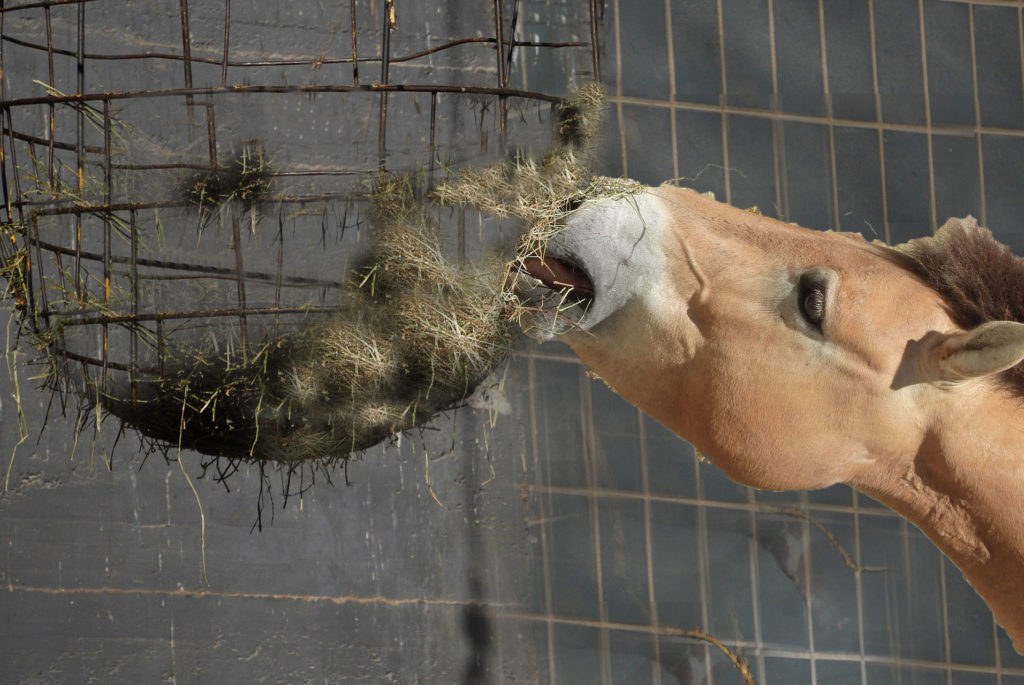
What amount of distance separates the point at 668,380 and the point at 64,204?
1.87ft

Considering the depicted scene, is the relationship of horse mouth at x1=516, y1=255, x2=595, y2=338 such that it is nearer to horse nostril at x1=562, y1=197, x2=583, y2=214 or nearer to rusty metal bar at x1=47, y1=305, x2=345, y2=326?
horse nostril at x1=562, y1=197, x2=583, y2=214

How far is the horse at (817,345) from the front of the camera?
0.77m

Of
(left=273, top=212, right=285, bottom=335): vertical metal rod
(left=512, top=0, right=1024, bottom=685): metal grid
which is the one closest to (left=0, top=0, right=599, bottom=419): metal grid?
(left=273, top=212, right=285, bottom=335): vertical metal rod

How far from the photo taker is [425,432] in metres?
1.63

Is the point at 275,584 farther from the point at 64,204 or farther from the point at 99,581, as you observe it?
the point at 64,204

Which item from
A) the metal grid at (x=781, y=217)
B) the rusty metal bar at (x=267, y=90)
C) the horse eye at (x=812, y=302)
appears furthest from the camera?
the metal grid at (x=781, y=217)

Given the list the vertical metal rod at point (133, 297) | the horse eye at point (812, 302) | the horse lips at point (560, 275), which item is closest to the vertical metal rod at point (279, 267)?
the vertical metal rod at point (133, 297)

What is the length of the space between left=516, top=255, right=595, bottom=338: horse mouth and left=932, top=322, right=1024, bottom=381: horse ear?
300 mm

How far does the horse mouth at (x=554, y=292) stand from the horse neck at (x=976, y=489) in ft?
1.01

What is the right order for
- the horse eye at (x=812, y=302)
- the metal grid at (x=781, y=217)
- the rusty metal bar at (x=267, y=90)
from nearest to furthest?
the rusty metal bar at (x=267, y=90)
the horse eye at (x=812, y=302)
the metal grid at (x=781, y=217)

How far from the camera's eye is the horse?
0.77 metres

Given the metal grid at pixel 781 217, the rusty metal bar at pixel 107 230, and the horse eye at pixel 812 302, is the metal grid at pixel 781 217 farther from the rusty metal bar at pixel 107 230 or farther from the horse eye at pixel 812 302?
the rusty metal bar at pixel 107 230

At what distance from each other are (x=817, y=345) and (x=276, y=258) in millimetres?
464

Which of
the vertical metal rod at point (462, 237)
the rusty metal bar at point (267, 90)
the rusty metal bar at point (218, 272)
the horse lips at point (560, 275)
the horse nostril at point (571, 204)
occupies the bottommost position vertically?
the horse lips at point (560, 275)
